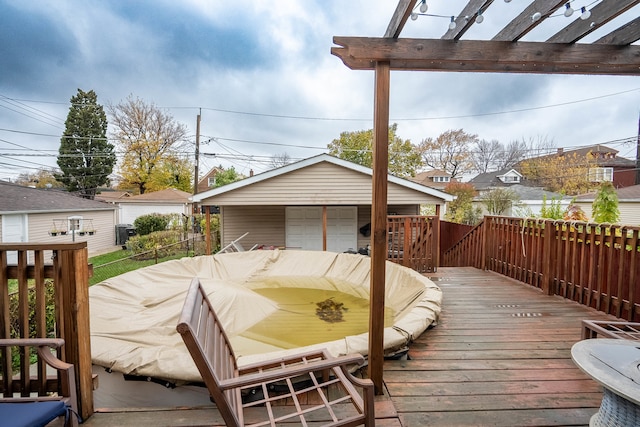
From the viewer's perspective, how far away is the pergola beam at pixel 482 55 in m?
1.86

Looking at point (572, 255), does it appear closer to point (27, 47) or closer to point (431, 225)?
point (431, 225)

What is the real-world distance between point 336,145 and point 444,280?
23462 mm

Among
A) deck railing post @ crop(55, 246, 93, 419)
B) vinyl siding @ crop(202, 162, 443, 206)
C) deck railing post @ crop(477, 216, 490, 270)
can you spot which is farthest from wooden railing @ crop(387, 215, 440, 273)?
deck railing post @ crop(55, 246, 93, 419)

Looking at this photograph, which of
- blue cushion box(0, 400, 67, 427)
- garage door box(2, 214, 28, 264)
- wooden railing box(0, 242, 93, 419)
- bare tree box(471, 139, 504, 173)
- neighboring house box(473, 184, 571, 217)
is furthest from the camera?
bare tree box(471, 139, 504, 173)

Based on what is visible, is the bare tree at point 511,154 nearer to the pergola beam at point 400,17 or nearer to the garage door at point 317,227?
the garage door at point 317,227

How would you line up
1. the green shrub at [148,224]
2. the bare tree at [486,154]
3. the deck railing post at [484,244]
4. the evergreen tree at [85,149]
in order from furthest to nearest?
the bare tree at [486,154] < the evergreen tree at [85,149] < the green shrub at [148,224] < the deck railing post at [484,244]

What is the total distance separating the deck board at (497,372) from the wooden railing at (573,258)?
0.29m

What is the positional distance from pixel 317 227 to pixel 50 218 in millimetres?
11956


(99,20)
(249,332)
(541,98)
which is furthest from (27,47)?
(541,98)

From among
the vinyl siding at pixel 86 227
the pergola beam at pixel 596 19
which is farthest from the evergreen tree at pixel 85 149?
the pergola beam at pixel 596 19

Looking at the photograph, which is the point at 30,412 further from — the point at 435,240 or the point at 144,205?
the point at 144,205

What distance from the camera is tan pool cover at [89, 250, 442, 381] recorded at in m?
2.51

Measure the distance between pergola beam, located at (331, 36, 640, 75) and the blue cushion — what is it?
7.94ft

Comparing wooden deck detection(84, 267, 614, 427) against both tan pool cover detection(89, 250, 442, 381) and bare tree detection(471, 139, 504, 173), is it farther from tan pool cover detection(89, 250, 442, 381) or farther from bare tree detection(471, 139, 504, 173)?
bare tree detection(471, 139, 504, 173)
